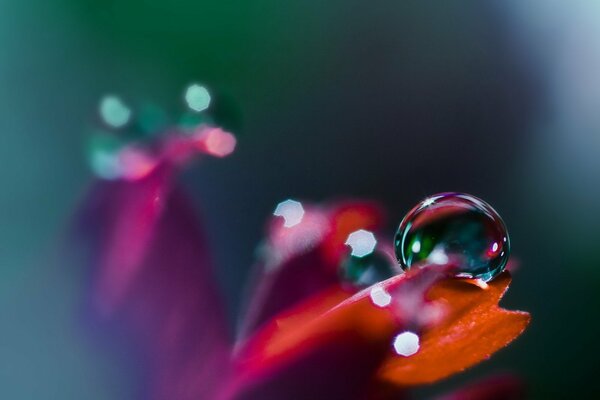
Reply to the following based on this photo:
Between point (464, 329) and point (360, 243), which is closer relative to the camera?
point (464, 329)

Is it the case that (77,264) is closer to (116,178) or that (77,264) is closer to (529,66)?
(116,178)

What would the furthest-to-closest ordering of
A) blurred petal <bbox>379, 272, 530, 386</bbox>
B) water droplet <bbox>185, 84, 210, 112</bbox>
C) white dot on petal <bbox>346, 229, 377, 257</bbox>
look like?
water droplet <bbox>185, 84, 210, 112</bbox>
white dot on petal <bbox>346, 229, 377, 257</bbox>
blurred petal <bbox>379, 272, 530, 386</bbox>

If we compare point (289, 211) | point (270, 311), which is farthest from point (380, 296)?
point (289, 211)

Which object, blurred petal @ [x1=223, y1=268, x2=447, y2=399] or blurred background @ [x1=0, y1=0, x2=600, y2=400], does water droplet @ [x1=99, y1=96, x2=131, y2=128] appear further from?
blurred petal @ [x1=223, y1=268, x2=447, y2=399]

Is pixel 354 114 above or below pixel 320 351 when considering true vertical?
above

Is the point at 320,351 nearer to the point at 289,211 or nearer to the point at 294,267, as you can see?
the point at 294,267

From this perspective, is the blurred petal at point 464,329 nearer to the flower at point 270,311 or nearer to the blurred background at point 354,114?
the flower at point 270,311

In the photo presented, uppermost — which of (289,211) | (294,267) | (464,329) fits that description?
(289,211)

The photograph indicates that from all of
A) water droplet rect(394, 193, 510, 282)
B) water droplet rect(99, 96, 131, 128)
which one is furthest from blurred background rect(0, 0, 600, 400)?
water droplet rect(394, 193, 510, 282)
